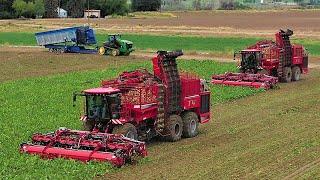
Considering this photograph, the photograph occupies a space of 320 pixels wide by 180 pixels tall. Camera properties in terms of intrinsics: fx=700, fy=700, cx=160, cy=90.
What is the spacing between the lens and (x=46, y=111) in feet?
80.1

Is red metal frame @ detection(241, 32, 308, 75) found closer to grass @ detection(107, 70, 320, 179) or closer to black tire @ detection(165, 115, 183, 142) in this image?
grass @ detection(107, 70, 320, 179)

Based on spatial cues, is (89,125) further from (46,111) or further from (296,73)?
(296,73)

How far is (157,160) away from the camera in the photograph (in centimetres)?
1717

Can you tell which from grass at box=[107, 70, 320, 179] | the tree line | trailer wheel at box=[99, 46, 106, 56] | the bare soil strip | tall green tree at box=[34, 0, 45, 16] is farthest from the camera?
tall green tree at box=[34, 0, 45, 16]

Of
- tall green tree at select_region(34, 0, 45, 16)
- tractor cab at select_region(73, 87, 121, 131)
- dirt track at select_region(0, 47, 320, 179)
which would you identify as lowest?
dirt track at select_region(0, 47, 320, 179)

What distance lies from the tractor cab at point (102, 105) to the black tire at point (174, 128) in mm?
2063

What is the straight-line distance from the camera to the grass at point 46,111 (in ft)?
51.0

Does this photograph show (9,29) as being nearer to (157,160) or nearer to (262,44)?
(262,44)

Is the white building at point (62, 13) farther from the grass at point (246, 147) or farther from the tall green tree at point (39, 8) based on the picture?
the grass at point (246, 147)

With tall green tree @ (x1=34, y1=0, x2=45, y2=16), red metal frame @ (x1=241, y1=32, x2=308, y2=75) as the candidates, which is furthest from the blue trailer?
tall green tree @ (x1=34, y1=0, x2=45, y2=16)

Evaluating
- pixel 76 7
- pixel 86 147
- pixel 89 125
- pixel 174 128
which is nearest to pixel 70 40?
pixel 174 128

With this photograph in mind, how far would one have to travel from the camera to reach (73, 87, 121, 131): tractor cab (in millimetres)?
17844

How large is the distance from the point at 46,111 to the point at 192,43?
4304 centimetres

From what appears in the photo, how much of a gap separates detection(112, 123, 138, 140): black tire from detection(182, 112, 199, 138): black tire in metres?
2.72
